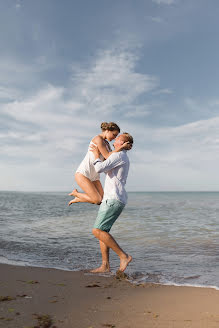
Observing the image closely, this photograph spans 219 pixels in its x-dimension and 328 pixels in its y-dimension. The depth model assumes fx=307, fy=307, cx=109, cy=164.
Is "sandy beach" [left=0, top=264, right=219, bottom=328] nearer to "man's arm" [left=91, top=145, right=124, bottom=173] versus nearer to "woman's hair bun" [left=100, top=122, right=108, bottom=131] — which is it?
"man's arm" [left=91, top=145, right=124, bottom=173]

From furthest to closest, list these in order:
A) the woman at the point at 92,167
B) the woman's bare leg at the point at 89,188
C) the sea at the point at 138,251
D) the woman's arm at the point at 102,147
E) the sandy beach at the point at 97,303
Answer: the sea at the point at 138,251
the woman's bare leg at the point at 89,188
the woman at the point at 92,167
the woman's arm at the point at 102,147
the sandy beach at the point at 97,303

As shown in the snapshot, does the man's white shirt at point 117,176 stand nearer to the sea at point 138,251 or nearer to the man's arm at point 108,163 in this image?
the man's arm at point 108,163

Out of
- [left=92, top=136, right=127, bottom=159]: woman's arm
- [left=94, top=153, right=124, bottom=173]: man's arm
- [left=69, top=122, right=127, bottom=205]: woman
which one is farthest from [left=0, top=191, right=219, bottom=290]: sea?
[left=92, top=136, right=127, bottom=159]: woman's arm

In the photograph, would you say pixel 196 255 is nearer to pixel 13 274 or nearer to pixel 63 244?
pixel 63 244

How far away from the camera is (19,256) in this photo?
22.0 ft

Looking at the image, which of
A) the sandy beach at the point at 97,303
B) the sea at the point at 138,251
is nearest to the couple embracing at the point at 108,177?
the sandy beach at the point at 97,303

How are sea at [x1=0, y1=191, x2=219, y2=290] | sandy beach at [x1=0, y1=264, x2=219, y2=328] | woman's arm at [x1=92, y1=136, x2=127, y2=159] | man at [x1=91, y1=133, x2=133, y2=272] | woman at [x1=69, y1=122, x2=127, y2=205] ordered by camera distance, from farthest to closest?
1. sea at [x1=0, y1=191, x2=219, y2=290]
2. woman at [x1=69, y1=122, x2=127, y2=205]
3. woman's arm at [x1=92, y1=136, x2=127, y2=159]
4. man at [x1=91, y1=133, x2=133, y2=272]
5. sandy beach at [x1=0, y1=264, x2=219, y2=328]

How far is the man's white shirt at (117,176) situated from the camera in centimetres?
491

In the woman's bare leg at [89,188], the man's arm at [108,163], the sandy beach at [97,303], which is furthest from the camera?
the woman's bare leg at [89,188]

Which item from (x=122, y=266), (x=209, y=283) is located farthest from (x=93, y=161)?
(x=209, y=283)

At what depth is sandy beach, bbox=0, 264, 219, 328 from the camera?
2951 millimetres

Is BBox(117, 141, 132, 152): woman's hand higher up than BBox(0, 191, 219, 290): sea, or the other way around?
BBox(117, 141, 132, 152): woman's hand

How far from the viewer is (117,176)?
5.02 meters

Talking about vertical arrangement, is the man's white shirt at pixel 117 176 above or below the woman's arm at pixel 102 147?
below
